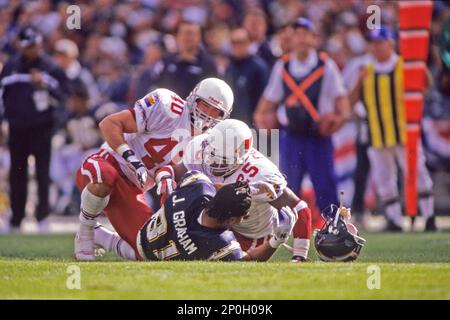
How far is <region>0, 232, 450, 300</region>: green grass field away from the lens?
22.7ft

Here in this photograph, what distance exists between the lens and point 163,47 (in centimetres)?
1619

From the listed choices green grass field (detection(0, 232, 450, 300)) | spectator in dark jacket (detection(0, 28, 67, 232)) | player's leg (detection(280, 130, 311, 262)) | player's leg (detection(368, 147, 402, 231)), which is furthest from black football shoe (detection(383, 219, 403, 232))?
green grass field (detection(0, 232, 450, 300))

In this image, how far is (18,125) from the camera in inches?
525

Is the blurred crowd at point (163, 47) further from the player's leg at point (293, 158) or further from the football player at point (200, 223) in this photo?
the football player at point (200, 223)

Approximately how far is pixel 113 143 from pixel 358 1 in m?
9.00

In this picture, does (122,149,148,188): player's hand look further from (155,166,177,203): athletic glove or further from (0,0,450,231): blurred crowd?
(0,0,450,231): blurred crowd

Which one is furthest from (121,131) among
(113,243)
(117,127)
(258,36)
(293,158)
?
(258,36)

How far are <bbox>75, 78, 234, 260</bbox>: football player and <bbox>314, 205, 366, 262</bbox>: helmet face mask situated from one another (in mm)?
1169

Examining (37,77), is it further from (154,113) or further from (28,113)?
(154,113)

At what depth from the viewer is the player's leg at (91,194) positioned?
866 centimetres

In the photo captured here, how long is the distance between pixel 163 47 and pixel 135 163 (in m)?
7.73

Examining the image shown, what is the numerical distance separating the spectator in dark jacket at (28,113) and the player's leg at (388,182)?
363 centimetres
